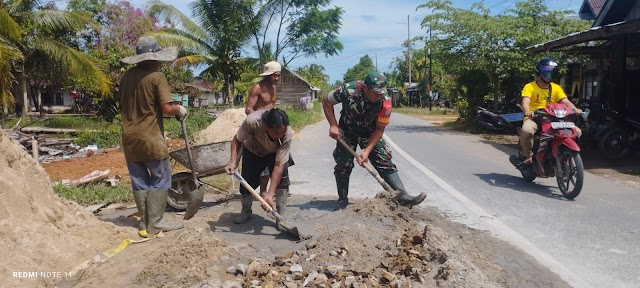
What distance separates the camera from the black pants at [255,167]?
5.41 metres

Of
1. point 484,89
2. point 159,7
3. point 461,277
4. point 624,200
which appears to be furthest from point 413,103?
point 461,277

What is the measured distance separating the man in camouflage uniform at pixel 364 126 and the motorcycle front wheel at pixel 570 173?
2.31 m

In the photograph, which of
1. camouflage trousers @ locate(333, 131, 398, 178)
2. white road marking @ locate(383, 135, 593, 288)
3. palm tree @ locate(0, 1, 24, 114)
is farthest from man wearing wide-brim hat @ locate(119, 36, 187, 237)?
palm tree @ locate(0, 1, 24, 114)

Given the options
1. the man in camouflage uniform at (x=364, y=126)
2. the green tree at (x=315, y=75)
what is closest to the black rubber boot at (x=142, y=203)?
the man in camouflage uniform at (x=364, y=126)

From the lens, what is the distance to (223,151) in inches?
246

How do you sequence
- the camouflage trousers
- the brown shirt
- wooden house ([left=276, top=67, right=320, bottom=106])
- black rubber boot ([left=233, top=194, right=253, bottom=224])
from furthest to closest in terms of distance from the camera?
wooden house ([left=276, top=67, right=320, bottom=106]), the camouflage trousers, black rubber boot ([left=233, top=194, right=253, bottom=224]), the brown shirt

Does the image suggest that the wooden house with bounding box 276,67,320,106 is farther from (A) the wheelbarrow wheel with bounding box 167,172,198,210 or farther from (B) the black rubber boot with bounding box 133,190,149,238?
(B) the black rubber boot with bounding box 133,190,149,238

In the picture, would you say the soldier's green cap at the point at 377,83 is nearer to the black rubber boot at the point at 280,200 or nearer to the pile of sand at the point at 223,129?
the black rubber boot at the point at 280,200

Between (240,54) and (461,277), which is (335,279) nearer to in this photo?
(461,277)

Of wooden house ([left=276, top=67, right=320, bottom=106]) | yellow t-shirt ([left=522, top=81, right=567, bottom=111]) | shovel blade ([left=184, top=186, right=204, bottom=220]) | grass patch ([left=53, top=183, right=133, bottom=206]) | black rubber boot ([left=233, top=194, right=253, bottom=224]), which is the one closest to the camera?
shovel blade ([left=184, top=186, right=204, bottom=220])

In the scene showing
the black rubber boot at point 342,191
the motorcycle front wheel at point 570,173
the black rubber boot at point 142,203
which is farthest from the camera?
the motorcycle front wheel at point 570,173

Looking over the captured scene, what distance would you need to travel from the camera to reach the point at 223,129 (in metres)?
13.4

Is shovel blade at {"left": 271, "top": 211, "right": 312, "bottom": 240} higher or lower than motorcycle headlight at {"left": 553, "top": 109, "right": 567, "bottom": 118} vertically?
lower

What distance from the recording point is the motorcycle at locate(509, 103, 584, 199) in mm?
6777
